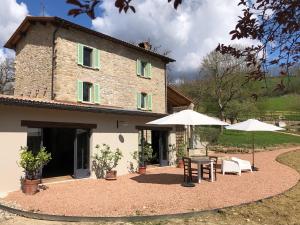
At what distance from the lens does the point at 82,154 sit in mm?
15477

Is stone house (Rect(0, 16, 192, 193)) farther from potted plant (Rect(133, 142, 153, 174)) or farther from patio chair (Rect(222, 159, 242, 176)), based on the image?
patio chair (Rect(222, 159, 242, 176))

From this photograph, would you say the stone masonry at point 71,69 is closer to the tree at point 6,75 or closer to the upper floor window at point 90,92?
the upper floor window at point 90,92

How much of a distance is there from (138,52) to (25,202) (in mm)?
18016

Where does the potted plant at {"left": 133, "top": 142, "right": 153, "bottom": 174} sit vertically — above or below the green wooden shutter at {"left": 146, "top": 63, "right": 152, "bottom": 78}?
below

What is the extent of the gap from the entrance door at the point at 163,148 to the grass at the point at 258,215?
985cm

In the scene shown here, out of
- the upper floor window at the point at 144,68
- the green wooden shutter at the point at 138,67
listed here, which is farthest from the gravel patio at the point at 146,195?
the upper floor window at the point at 144,68

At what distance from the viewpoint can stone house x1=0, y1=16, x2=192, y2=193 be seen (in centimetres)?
1277

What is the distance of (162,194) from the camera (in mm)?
11594

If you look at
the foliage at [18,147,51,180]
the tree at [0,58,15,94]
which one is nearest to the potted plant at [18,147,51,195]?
the foliage at [18,147,51,180]

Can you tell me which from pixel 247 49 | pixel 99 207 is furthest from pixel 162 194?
pixel 247 49

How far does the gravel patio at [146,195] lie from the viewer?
958 cm

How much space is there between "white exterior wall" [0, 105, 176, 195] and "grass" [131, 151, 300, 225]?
596 centimetres

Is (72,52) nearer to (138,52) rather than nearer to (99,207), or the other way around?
(138,52)

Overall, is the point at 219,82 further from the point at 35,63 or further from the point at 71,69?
the point at 35,63
